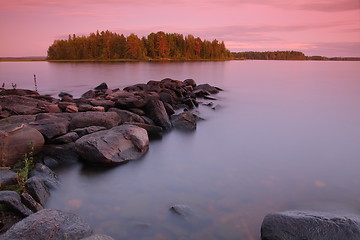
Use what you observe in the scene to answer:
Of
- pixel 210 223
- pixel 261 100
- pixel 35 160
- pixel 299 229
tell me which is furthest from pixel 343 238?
pixel 261 100

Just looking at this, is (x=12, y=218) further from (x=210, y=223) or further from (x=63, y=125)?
(x=63, y=125)

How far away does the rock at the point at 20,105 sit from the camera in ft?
37.1

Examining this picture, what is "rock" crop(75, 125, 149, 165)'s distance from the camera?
25.3 ft

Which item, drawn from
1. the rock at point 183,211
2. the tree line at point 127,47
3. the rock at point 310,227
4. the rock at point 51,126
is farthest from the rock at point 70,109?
the tree line at point 127,47

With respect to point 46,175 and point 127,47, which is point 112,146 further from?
point 127,47

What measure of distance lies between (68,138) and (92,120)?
62.6 inches

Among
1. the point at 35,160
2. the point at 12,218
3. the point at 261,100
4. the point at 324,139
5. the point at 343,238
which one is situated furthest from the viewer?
the point at 261,100

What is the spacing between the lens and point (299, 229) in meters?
4.43

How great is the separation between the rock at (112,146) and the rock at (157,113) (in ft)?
11.1

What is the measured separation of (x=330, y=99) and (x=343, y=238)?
21.6 m

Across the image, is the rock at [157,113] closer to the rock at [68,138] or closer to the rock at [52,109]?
the rock at [52,109]

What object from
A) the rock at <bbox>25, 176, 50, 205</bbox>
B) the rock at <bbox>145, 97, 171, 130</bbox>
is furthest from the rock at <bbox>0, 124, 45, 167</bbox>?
the rock at <bbox>145, 97, 171, 130</bbox>

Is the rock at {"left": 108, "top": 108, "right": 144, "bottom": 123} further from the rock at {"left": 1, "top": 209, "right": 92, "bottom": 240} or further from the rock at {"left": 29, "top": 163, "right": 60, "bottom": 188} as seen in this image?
the rock at {"left": 1, "top": 209, "right": 92, "bottom": 240}

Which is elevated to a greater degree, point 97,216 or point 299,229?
point 299,229
